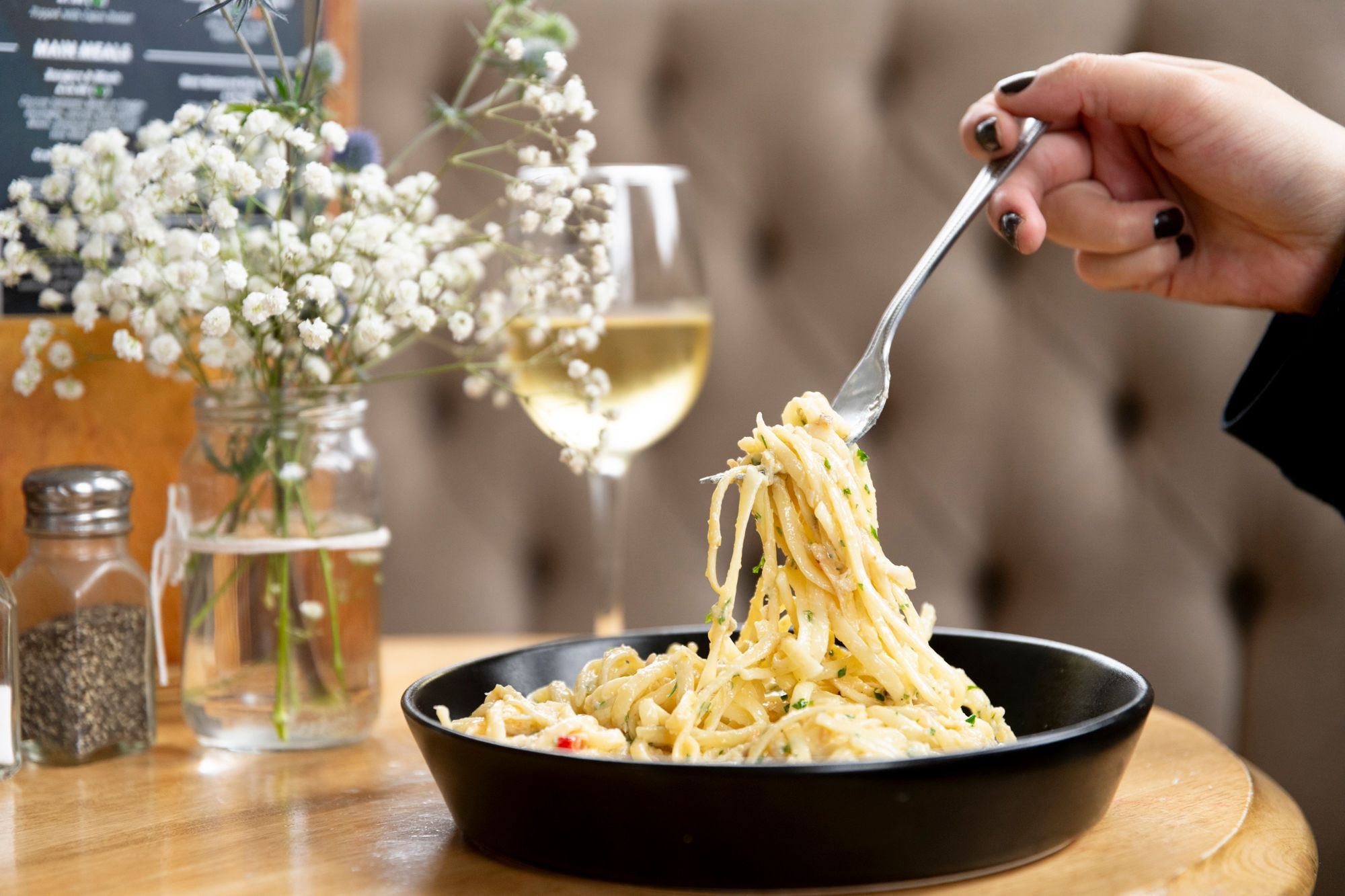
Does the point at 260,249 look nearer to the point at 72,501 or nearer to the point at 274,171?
Answer: the point at 274,171

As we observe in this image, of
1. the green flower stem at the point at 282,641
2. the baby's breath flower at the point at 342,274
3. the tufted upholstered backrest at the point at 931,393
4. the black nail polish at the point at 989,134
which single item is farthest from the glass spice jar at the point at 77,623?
the tufted upholstered backrest at the point at 931,393

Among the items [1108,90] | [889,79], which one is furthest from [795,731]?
[889,79]

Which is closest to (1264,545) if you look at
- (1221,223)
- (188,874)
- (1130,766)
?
(1221,223)

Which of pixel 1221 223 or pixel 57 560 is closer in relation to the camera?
pixel 57 560

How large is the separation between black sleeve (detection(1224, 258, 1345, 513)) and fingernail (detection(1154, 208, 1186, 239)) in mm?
127

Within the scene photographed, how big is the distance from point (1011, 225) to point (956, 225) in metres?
0.16

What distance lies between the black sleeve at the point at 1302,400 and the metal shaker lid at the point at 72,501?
972mm

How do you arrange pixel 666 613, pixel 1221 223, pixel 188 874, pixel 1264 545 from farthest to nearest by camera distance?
pixel 666 613 < pixel 1264 545 < pixel 1221 223 < pixel 188 874

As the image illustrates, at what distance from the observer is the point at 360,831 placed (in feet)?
2.41

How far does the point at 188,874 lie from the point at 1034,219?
0.80 m

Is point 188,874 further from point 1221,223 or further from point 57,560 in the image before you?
point 1221,223

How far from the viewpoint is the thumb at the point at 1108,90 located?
1039 mm

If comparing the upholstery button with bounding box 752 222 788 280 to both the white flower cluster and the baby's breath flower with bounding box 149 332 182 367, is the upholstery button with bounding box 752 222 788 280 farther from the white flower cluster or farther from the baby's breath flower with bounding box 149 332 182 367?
the baby's breath flower with bounding box 149 332 182 367

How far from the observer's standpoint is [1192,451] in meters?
1.54
